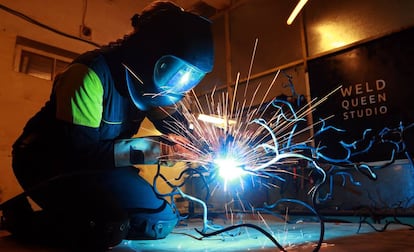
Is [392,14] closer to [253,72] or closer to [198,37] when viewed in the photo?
[253,72]

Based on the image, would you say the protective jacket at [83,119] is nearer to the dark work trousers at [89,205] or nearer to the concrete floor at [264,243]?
the dark work trousers at [89,205]

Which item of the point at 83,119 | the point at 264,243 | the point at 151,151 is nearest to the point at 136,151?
the point at 151,151

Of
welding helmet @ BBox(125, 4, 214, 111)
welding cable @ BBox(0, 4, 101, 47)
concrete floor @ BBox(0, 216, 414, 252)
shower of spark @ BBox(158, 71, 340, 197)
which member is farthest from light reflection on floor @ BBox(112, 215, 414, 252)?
welding cable @ BBox(0, 4, 101, 47)

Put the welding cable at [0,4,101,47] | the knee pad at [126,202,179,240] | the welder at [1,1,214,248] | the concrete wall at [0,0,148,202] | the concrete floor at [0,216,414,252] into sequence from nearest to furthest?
the concrete floor at [0,216,414,252] → the welder at [1,1,214,248] → the knee pad at [126,202,179,240] → the concrete wall at [0,0,148,202] → the welding cable at [0,4,101,47]

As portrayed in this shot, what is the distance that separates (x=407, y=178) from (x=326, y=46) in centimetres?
112

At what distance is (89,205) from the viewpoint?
1064 millimetres

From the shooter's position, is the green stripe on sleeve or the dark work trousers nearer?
the dark work trousers

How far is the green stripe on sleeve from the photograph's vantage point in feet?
3.69

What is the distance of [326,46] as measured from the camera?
8.29ft

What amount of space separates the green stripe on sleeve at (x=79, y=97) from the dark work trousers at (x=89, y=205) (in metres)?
0.19

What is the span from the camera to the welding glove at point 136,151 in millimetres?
1175

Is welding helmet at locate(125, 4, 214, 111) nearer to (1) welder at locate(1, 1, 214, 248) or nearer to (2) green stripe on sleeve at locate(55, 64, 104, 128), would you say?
(1) welder at locate(1, 1, 214, 248)

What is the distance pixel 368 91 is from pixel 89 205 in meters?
2.00

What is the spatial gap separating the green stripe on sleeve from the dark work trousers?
0.63 feet
